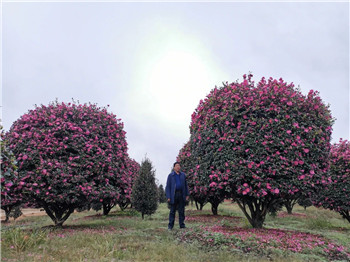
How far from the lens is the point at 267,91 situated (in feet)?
32.5

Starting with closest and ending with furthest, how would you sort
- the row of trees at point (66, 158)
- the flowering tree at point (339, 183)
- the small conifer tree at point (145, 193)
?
1. the row of trees at point (66, 158)
2. the flowering tree at point (339, 183)
3. the small conifer tree at point (145, 193)

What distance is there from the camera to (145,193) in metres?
19.1

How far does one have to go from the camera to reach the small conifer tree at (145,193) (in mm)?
19016

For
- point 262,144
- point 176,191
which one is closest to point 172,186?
point 176,191

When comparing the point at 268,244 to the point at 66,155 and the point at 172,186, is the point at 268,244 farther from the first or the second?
the point at 66,155

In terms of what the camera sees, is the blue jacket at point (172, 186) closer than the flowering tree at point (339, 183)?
Yes

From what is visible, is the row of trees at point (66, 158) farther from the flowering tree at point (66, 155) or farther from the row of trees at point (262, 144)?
the row of trees at point (262, 144)

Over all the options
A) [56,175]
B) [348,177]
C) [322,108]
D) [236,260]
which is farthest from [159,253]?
[348,177]

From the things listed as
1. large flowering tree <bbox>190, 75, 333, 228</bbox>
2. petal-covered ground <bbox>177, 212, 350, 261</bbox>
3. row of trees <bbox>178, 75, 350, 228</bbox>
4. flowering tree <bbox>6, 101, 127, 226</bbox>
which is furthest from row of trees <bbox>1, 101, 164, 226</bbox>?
petal-covered ground <bbox>177, 212, 350, 261</bbox>

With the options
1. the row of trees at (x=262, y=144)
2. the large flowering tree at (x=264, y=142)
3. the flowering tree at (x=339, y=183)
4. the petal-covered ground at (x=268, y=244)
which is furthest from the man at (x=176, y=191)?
the flowering tree at (x=339, y=183)

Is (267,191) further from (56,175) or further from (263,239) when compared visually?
(56,175)

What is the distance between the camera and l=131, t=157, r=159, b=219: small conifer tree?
1902 centimetres

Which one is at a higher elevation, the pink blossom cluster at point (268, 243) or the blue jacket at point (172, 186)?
the blue jacket at point (172, 186)

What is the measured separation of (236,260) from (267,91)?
613 cm
